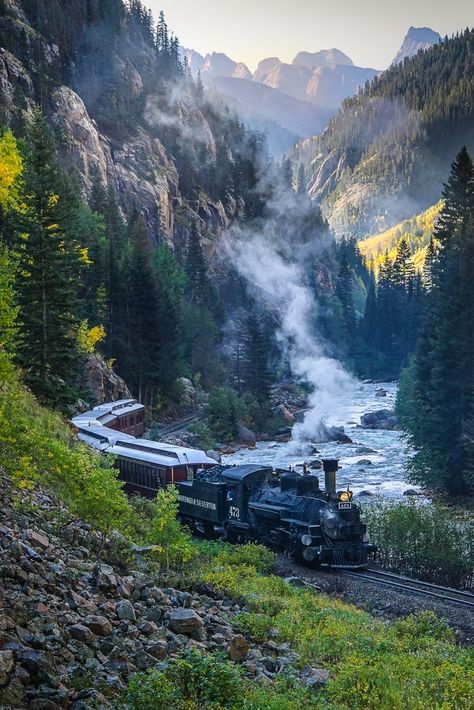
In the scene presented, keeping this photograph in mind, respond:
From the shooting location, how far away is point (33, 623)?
31.1 ft

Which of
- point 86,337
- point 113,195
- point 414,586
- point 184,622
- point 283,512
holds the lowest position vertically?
point 414,586

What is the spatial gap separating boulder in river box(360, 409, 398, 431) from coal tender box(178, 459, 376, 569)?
3804cm

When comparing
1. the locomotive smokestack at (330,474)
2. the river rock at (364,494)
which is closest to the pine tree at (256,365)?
the river rock at (364,494)

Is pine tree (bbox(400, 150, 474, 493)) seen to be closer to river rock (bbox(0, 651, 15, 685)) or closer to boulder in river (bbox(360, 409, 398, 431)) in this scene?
boulder in river (bbox(360, 409, 398, 431))

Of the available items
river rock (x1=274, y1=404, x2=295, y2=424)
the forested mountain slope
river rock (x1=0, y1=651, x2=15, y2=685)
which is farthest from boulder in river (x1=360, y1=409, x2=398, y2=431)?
river rock (x1=0, y1=651, x2=15, y2=685)

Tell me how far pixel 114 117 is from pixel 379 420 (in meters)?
58.8

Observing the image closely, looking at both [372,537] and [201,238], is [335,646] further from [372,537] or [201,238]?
[201,238]

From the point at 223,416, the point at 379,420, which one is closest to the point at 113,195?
the point at 223,416

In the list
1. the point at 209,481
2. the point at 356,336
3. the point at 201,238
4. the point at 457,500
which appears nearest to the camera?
the point at 209,481

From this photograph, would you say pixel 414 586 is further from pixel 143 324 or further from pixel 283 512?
pixel 143 324

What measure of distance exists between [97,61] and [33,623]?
346 ft

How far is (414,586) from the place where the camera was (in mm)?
20750

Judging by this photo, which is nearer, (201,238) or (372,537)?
(372,537)

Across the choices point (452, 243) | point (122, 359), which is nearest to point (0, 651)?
point (452, 243)
